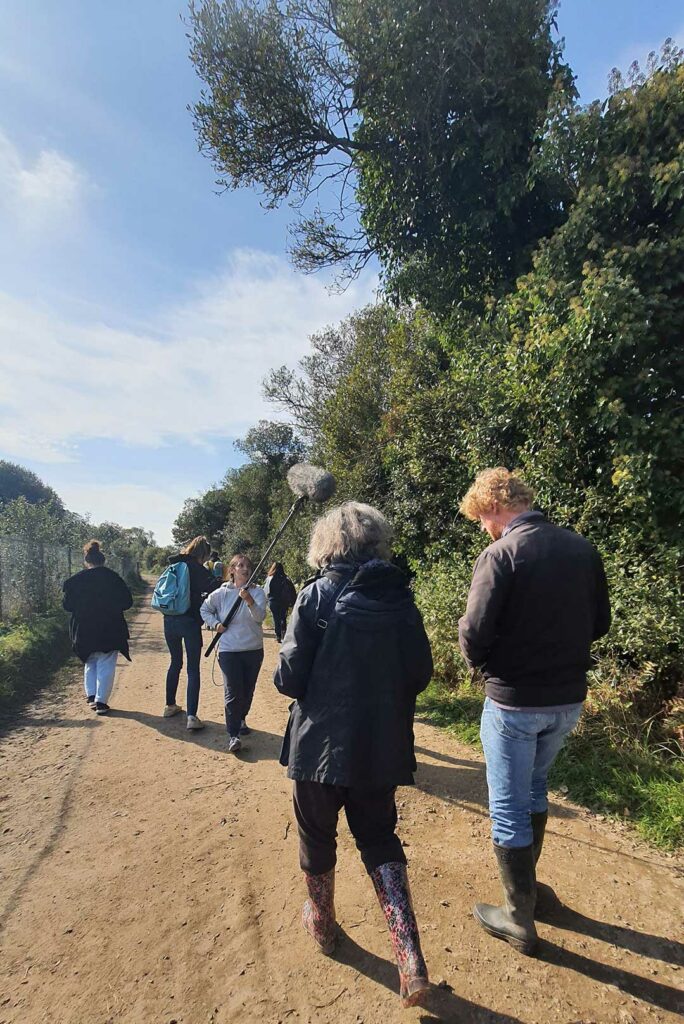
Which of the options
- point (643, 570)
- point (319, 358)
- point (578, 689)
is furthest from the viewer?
point (319, 358)

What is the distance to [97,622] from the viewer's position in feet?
18.4

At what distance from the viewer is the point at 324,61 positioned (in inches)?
286

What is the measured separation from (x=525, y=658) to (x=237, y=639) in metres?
2.91

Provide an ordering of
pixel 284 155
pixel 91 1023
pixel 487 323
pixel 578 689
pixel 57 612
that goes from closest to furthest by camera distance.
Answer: pixel 91 1023 < pixel 578 689 < pixel 487 323 < pixel 284 155 < pixel 57 612

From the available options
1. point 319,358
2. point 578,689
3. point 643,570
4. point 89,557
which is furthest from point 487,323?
point 319,358

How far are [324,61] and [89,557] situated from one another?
753cm

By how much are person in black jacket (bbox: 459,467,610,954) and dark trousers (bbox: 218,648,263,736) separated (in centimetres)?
272

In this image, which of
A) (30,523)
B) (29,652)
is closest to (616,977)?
(29,652)

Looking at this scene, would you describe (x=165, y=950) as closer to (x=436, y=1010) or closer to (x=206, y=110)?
(x=436, y=1010)

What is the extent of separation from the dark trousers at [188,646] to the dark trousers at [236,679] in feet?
2.43

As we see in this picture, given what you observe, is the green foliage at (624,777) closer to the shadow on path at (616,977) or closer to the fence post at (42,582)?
the shadow on path at (616,977)

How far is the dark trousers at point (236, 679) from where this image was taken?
4418 mm

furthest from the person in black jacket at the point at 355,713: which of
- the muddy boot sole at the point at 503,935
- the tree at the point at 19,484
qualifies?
the tree at the point at 19,484

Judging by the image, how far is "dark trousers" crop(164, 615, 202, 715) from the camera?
506 centimetres
